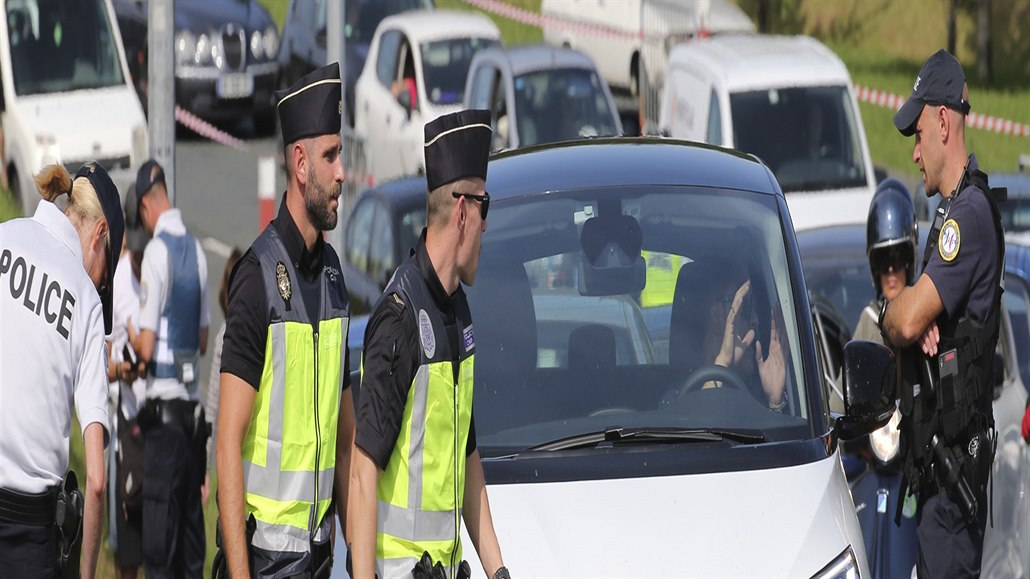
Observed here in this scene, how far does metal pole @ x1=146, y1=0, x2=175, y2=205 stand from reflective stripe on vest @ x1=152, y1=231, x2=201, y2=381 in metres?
2.39

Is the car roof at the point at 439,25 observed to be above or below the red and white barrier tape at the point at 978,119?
above

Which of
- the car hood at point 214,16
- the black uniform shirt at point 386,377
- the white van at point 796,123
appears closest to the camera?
the black uniform shirt at point 386,377

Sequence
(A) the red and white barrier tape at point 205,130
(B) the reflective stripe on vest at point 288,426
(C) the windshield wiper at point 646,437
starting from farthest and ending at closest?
1. (A) the red and white barrier tape at point 205,130
2. (C) the windshield wiper at point 646,437
3. (B) the reflective stripe on vest at point 288,426

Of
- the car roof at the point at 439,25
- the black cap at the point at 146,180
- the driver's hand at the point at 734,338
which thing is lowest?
the driver's hand at the point at 734,338

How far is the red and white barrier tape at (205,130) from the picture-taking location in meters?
21.7

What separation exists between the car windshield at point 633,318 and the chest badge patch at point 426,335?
103 cm

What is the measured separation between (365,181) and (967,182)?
1254 centimetres

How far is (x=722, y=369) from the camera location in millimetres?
5988

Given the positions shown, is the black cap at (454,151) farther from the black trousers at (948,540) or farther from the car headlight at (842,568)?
the black trousers at (948,540)

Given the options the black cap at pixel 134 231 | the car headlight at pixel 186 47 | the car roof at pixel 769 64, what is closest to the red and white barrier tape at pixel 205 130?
the car headlight at pixel 186 47

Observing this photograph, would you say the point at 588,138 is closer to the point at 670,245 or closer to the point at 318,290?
the point at 670,245

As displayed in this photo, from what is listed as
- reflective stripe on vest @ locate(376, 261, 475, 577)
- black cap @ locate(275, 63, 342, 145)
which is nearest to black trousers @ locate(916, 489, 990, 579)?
reflective stripe on vest @ locate(376, 261, 475, 577)

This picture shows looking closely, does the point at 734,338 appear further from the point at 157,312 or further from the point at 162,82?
the point at 162,82

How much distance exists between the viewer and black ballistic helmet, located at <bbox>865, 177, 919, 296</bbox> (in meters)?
7.85
